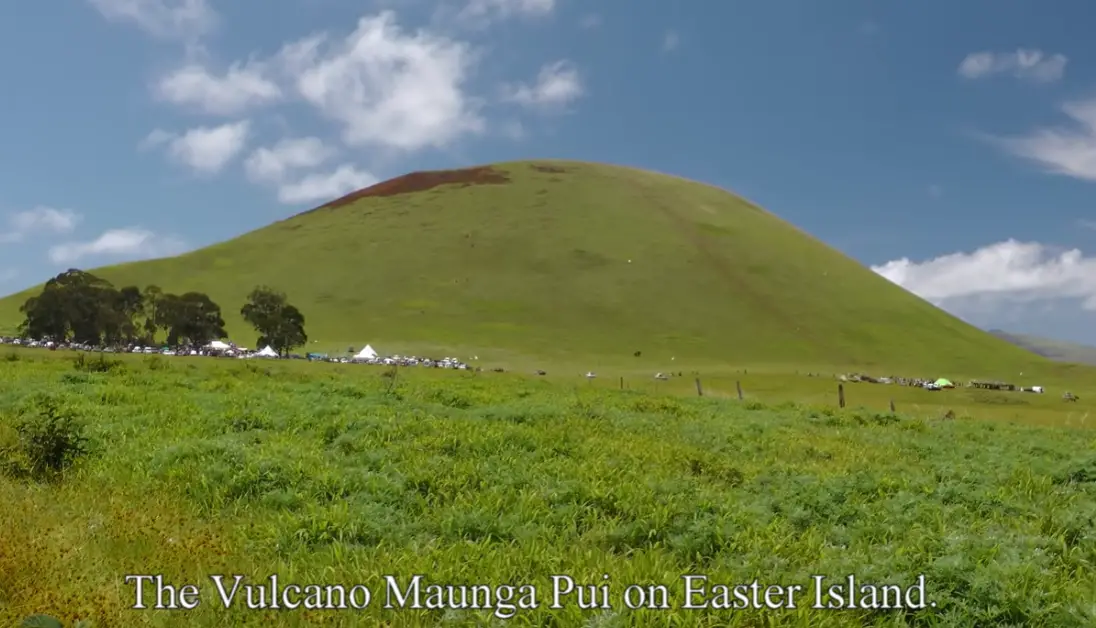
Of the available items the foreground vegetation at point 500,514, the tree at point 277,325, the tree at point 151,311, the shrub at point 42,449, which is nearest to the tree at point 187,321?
the tree at point 151,311

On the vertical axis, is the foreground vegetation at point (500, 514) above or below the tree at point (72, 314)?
below

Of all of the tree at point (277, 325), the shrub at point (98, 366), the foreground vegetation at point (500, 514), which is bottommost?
the foreground vegetation at point (500, 514)

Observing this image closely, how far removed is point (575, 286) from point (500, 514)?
150 m

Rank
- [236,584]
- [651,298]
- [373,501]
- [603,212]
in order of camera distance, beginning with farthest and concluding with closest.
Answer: [603,212]
[651,298]
[373,501]
[236,584]

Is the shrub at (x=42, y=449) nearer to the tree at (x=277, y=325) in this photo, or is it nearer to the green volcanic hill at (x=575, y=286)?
the tree at (x=277, y=325)

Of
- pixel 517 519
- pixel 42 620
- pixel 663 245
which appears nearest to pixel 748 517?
pixel 517 519

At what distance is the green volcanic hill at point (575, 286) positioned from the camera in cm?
13638

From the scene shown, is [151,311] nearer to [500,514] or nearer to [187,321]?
[187,321]

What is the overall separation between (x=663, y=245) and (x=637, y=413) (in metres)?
157

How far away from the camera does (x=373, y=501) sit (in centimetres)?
964

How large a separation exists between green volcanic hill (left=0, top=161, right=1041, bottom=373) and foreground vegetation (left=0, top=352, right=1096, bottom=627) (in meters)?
108

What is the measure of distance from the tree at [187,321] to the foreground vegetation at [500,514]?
10512 cm

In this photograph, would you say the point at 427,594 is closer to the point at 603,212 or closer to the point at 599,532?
the point at 599,532

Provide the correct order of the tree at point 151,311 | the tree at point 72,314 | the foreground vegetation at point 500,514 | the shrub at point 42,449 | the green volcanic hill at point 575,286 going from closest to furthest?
the foreground vegetation at point 500,514
the shrub at point 42,449
the tree at point 72,314
the tree at point 151,311
the green volcanic hill at point 575,286
